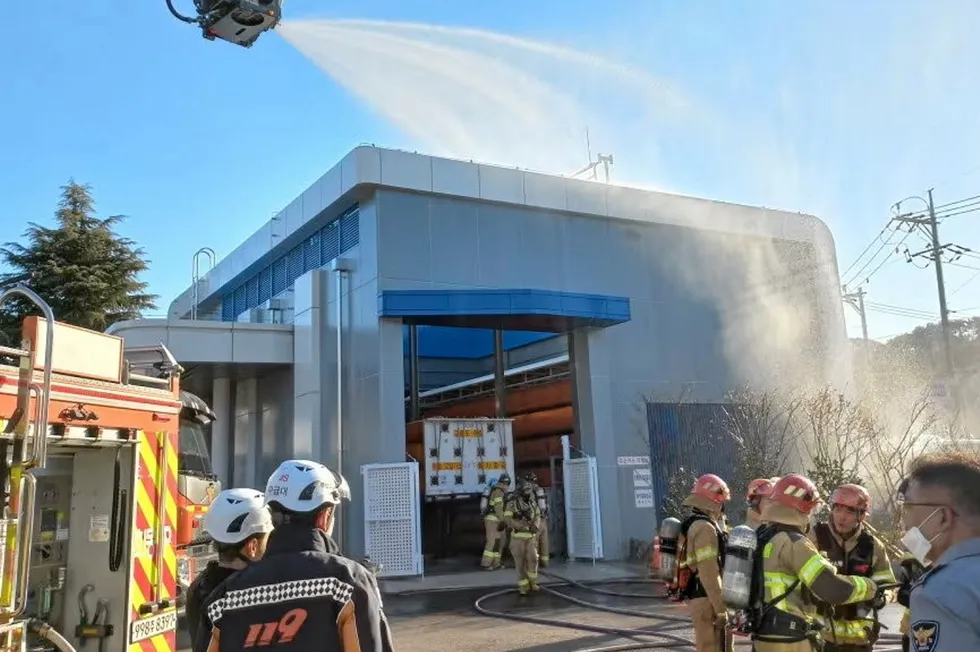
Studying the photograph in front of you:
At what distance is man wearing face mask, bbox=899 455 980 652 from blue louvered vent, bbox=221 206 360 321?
15.3 meters

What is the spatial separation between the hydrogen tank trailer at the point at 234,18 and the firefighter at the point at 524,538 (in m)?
8.12

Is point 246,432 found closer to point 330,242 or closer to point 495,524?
point 330,242

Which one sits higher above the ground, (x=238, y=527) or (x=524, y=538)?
(x=238, y=527)

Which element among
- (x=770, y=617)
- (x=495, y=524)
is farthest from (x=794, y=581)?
(x=495, y=524)

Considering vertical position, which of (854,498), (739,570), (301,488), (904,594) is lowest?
(904,594)

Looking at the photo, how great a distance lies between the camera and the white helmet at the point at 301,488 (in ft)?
8.61

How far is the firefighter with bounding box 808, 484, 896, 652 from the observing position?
177 inches

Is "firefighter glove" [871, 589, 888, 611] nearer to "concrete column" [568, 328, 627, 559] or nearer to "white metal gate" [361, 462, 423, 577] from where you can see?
"white metal gate" [361, 462, 423, 577]

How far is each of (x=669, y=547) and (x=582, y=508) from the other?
10112 mm

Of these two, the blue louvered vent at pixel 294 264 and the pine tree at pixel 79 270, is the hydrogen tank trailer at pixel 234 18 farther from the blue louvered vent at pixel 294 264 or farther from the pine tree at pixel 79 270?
the pine tree at pixel 79 270

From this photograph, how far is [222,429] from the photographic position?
74.4 ft

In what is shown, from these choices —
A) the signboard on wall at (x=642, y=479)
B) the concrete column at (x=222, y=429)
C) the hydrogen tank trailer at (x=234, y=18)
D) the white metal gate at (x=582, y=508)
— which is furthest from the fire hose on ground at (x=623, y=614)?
the concrete column at (x=222, y=429)

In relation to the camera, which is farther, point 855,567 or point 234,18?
point 234,18

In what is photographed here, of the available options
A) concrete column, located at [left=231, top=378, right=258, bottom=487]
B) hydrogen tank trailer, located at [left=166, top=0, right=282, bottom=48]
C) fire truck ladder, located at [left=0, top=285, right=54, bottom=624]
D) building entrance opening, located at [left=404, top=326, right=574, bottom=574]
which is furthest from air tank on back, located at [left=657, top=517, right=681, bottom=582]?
concrete column, located at [left=231, top=378, right=258, bottom=487]
